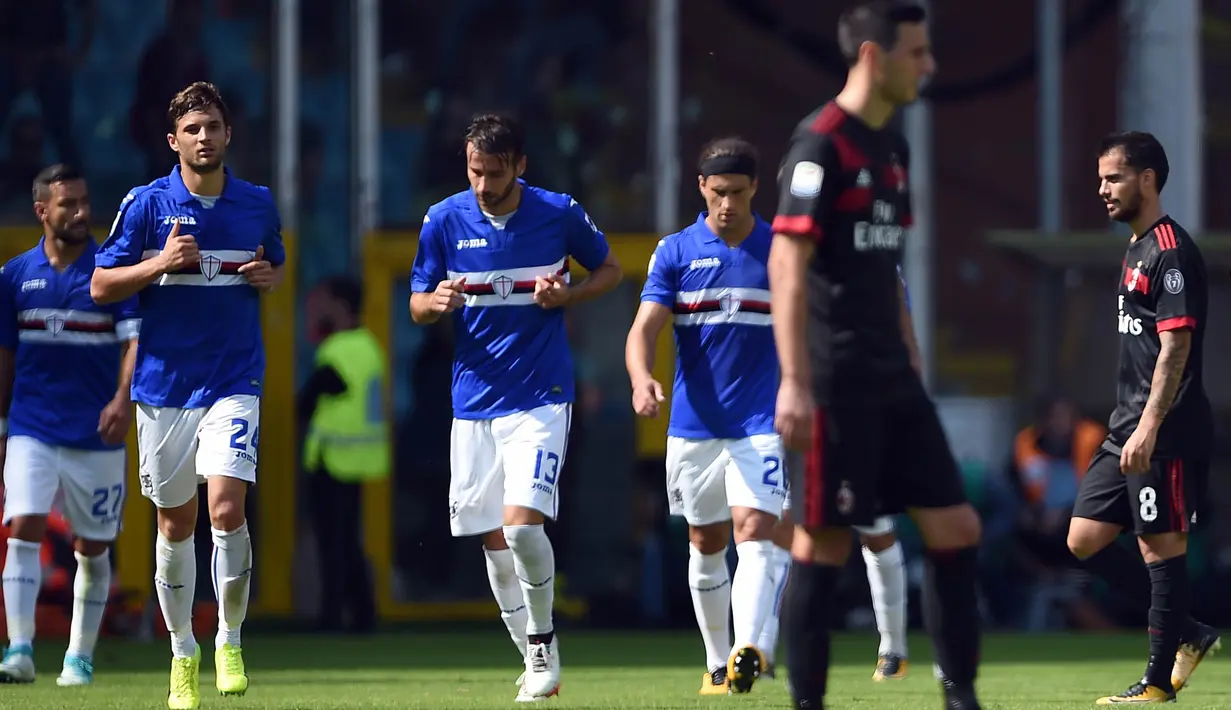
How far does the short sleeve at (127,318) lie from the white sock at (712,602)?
2678 mm

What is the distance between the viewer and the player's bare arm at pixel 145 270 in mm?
8164

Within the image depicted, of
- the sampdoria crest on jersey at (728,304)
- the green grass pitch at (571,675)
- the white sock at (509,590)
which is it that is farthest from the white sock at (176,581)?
the sampdoria crest on jersey at (728,304)

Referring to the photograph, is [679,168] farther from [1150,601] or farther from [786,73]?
[1150,601]

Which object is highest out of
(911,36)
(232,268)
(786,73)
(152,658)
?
(786,73)

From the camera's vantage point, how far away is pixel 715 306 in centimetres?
944

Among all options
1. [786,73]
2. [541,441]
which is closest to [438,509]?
[786,73]

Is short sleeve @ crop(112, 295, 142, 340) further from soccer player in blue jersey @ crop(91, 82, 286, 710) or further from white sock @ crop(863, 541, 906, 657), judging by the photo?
white sock @ crop(863, 541, 906, 657)

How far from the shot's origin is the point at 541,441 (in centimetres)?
876

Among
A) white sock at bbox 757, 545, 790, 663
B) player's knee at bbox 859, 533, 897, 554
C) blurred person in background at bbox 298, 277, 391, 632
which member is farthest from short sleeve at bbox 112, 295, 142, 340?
blurred person in background at bbox 298, 277, 391, 632

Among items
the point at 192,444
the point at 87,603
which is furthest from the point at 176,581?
the point at 87,603

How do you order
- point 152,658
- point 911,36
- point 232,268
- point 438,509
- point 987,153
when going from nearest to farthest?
point 911,36 → point 232,268 → point 152,658 → point 438,509 → point 987,153

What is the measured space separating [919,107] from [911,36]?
11.4 m

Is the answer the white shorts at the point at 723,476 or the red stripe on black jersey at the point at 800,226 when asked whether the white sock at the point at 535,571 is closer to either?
the white shorts at the point at 723,476

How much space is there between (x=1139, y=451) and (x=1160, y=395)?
226mm
